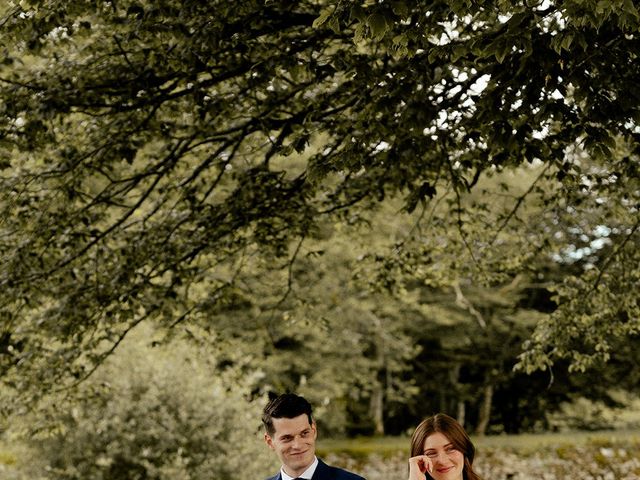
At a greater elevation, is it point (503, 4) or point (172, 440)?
point (503, 4)

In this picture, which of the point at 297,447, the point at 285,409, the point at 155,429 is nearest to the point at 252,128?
the point at 285,409

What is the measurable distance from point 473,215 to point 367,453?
42.0 feet

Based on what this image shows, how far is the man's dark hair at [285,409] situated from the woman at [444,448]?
2.88 ft

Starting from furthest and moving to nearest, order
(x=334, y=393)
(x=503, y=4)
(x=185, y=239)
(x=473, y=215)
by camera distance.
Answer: (x=334, y=393) → (x=473, y=215) → (x=185, y=239) → (x=503, y=4)

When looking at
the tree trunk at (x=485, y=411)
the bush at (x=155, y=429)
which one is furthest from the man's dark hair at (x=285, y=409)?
the tree trunk at (x=485, y=411)

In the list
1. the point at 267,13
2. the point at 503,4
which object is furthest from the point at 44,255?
the point at 503,4

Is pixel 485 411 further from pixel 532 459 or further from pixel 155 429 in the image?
pixel 155 429

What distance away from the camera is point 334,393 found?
26219mm

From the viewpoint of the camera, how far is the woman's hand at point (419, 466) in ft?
13.4

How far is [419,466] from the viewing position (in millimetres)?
4172

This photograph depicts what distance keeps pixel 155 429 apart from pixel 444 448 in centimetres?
997

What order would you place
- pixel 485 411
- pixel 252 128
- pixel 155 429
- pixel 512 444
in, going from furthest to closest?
pixel 485 411 → pixel 512 444 → pixel 155 429 → pixel 252 128

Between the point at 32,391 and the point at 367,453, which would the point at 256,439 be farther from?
the point at 367,453

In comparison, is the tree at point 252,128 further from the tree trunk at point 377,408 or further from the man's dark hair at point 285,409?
the tree trunk at point 377,408
